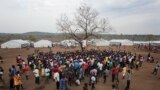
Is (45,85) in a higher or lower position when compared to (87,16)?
lower

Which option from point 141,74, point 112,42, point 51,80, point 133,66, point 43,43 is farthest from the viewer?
point 112,42

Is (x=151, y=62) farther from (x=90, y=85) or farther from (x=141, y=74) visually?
(x=90, y=85)

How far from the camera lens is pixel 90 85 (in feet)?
65.1

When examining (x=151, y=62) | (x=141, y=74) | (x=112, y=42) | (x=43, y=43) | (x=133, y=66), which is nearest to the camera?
(x=141, y=74)

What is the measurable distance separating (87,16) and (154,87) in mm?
24435

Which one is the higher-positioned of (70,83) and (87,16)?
(87,16)

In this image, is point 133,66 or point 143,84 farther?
point 133,66

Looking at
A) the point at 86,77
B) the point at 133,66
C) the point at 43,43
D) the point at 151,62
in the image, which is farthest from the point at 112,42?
the point at 86,77

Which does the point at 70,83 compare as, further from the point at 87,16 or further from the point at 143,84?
the point at 87,16

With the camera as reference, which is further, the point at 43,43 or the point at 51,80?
the point at 43,43

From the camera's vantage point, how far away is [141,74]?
86.1ft

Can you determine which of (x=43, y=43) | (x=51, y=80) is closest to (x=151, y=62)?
(x=51, y=80)

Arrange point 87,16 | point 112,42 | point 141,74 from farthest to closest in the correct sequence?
point 112,42 → point 87,16 → point 141,74

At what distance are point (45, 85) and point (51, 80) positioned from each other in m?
1.34
